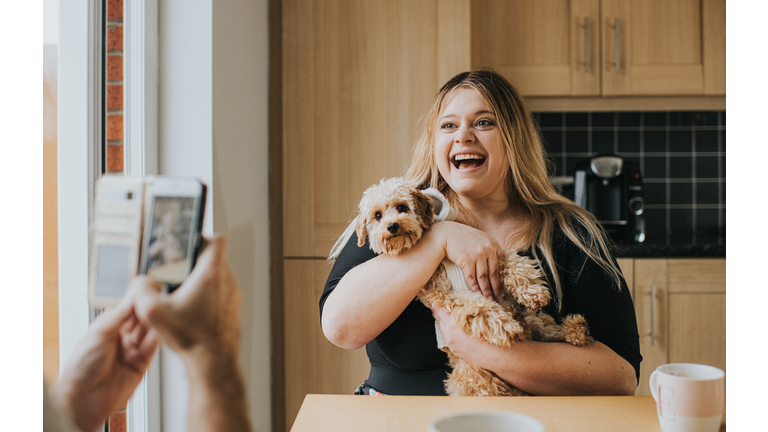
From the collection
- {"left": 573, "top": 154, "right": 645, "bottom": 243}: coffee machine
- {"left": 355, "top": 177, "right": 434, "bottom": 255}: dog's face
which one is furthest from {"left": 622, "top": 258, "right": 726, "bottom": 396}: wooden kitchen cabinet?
{"left": 355, "top": 177, "right": 434, "bottom": 255}: dog's face

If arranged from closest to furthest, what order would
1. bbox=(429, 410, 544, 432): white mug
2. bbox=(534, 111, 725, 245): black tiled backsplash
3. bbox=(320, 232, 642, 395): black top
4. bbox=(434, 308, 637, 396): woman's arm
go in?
bbox=(429, 410, 544, 432): white mug < bbox=(434, 308, 637, 396): woman's arm < bbox=(320, 232, 642, 395): black top < bbox=(534, 111, 725, 245): black tiled backsplash

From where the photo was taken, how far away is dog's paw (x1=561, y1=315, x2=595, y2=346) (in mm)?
852

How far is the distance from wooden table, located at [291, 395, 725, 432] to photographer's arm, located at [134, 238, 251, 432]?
0.48 m

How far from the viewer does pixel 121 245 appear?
5.6 inches

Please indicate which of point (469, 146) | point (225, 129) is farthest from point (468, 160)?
point (225, 129)

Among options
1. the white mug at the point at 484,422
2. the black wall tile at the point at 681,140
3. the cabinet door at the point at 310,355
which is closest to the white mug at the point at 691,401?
the white mug at the point at 484,422

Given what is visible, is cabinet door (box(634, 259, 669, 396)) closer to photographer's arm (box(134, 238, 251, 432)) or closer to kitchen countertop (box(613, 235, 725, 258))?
kitchen countertop (box(613, 235, 725, 258))

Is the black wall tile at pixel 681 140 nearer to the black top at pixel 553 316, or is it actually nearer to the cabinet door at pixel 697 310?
the cabinet door at pixel 697 310

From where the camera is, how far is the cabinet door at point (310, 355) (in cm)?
178

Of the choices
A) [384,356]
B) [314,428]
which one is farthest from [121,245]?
[384,356]

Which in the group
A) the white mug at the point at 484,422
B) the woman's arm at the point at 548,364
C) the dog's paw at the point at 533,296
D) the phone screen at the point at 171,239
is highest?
the phone screen at the point at 171,239

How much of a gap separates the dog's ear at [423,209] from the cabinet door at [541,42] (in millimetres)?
1269

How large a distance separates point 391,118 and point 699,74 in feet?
4.39

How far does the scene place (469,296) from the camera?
2.78 ft
